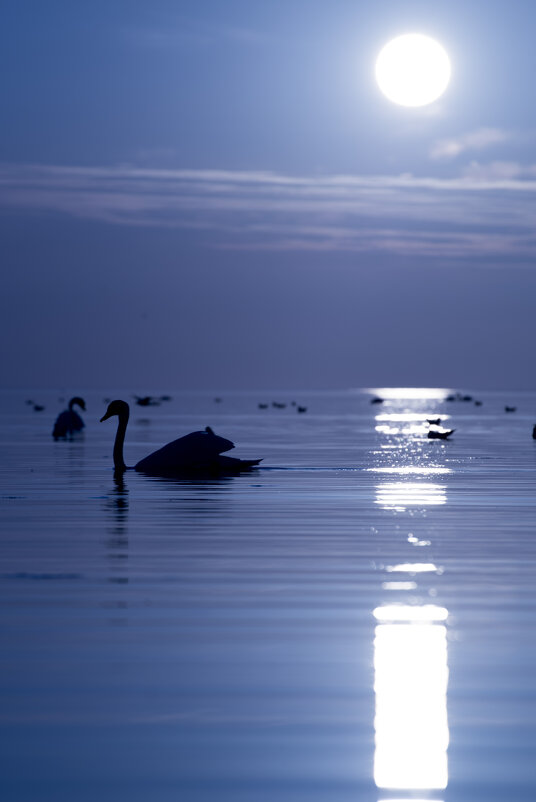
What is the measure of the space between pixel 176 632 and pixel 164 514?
33.5ft

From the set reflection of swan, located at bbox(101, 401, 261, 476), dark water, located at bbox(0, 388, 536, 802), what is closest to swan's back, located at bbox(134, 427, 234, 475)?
reflection of swan, located at bbox(101, 401, 261, 476)

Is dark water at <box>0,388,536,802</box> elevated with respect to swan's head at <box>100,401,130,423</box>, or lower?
lower

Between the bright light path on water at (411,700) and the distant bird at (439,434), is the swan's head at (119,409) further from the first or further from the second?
the distant bird at (439,434)

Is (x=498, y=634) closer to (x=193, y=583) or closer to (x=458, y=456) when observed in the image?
(x=193, y=583)

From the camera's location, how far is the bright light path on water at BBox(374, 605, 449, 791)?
7.16 m

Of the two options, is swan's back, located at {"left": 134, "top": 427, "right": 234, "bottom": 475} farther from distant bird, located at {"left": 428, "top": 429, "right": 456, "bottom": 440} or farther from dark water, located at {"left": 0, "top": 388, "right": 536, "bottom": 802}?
distant bird, located at {"left": 428, "top": 429, "right": 456, "bottom": 440}

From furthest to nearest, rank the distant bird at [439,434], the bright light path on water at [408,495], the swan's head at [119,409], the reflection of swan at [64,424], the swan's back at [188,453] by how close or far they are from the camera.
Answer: the reflection of swan at [64,424] < the distant bird at [439,434] < the swan's head at [119,409] < the swan's back at [188,453] < the bright light path on water at [408,495]

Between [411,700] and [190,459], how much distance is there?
21396mm

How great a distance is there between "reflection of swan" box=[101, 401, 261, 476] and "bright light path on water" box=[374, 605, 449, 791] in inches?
704

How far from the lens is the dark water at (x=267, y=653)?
23.6ft

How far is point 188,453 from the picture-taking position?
97.0 ft

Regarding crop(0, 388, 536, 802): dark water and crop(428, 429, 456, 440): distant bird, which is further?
crop(428, 429, 456, 440): distant bird

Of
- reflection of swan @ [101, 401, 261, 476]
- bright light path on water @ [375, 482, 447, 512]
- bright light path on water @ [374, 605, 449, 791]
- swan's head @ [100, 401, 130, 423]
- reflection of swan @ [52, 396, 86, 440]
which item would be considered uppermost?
reflection of swan @ [52, 396, 86, 440]

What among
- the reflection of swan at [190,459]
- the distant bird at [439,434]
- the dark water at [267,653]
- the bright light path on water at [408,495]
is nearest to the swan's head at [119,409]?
the reflection of swan at [190,459]
